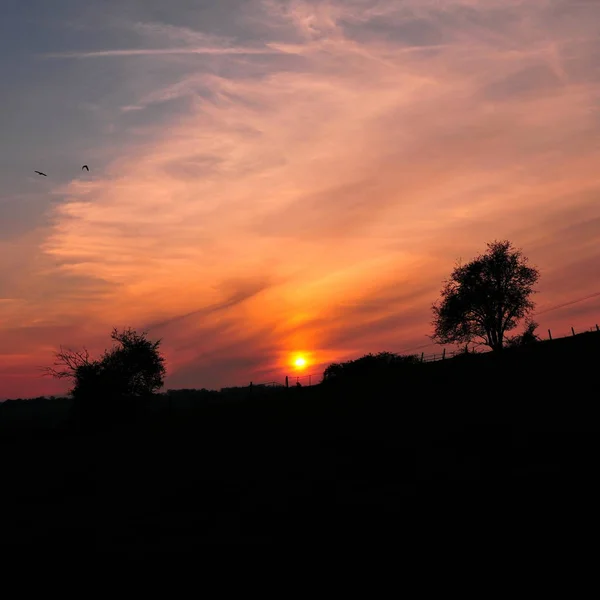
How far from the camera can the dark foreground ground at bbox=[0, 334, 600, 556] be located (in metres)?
24.0

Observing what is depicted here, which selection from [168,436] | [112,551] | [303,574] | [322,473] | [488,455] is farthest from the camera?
[168,436]

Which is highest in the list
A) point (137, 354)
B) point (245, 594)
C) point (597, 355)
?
point (137, 354)

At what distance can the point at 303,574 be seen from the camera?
20.2m

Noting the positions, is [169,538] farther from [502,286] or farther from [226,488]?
[502,286]

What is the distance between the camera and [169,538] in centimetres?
2656

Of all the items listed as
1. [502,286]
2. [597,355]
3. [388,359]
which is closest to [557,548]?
[597,355]

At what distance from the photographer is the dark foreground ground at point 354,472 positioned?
24.0 metres

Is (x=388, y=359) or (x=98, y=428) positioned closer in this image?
(x=98, y=428)

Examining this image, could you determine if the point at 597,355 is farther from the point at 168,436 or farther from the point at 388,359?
the point at 388,359

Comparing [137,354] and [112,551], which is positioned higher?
[137,354]

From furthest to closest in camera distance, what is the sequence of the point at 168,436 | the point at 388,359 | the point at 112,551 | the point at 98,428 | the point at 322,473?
the point at 388,359
the point at 98,428
the point at 168,436
the point at 322,473
the point at 112,551

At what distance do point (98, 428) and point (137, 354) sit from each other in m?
24.4

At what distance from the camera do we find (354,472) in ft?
113

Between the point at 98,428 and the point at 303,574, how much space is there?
6843 centimetres
